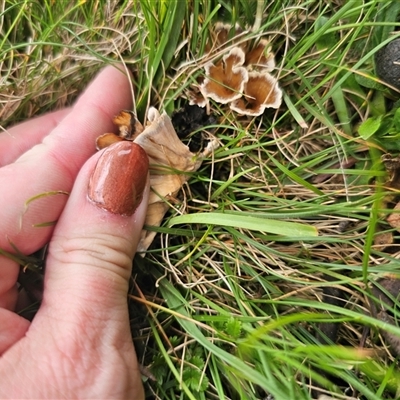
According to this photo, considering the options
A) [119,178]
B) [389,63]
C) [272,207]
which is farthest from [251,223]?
[389,63]

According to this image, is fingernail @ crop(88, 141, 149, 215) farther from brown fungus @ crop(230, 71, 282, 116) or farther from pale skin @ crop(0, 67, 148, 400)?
brown fungus @ crop(230, 71, 282, 116)

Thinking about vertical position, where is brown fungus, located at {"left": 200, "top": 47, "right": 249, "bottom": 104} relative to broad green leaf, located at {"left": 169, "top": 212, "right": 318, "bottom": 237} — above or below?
above

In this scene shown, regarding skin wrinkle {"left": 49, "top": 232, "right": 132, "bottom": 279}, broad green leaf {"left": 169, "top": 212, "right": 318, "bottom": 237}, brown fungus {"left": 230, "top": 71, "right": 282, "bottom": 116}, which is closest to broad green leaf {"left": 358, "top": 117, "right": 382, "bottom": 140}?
brown fungus {"left": 230, "top": 71, "right": 282, "bottom": 116}

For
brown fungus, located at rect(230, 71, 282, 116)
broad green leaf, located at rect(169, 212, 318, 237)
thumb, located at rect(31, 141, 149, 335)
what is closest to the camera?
broad green leaf, located at rect(169, 212, 318, 237)

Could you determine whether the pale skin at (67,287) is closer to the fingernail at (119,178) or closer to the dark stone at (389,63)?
the fingernail at (119,178)

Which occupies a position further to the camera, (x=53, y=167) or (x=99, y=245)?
(x=53, y=167)

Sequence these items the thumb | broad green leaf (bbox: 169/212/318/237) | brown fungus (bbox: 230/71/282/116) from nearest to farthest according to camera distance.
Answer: broad green leaf (bbox: 169/212/318/237) → the thumb → brown fungus (bbox: 230/71/282/116)

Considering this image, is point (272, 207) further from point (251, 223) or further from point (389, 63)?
point (389, 63)

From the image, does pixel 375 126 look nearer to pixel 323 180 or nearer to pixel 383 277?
pixel 323 180
